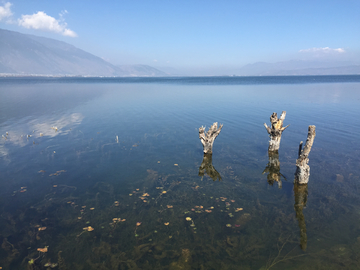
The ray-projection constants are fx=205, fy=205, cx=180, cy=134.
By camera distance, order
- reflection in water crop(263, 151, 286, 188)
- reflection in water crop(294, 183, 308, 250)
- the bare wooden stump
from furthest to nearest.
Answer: the bare wooden stump
reflection in water crop(263, 151, 286, 188)
reflection in water crop(294, 183, 308, 250)

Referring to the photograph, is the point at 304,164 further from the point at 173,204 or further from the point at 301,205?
the point at 173,204

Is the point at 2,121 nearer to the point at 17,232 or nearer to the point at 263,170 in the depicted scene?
the point at 17,232

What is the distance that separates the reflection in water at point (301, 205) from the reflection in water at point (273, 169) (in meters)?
1.08

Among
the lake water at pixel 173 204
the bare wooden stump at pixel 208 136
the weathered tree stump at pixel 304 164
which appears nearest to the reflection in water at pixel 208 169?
the lake water at pixel 173 204

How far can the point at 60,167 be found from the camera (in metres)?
15.5

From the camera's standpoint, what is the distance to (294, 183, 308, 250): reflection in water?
8961 millimetres

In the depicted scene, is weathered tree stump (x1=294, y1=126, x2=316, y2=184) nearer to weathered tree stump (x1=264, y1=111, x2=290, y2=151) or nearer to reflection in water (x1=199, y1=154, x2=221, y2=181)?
weathered tree stump (x1=264, y1=111, x2=290, y2=151)

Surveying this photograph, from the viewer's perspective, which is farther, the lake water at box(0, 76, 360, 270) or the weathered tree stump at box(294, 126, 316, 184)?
the weathered tree stump at box(294, 126, 316, 184)

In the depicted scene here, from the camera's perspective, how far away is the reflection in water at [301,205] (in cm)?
896

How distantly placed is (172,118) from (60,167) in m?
18.9

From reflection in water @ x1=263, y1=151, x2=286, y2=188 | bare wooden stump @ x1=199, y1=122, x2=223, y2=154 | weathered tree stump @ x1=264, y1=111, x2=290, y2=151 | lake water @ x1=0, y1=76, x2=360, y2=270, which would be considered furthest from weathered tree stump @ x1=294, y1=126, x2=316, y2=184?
bare wooden stump @ x1=199, y1=122, x2=223, y2=154

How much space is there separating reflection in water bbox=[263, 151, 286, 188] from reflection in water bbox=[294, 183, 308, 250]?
1.08m

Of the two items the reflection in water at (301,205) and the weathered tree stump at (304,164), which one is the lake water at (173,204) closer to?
the reflection in water at (301,205)

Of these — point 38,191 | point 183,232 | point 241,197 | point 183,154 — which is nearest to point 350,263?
point 241,197
